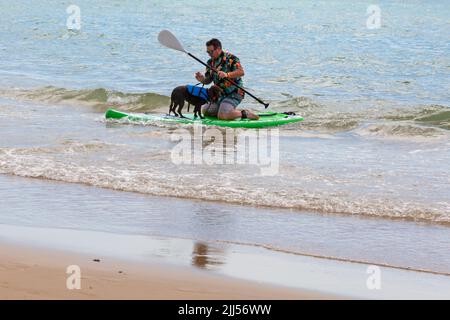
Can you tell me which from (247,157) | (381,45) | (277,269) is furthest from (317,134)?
(381,45)

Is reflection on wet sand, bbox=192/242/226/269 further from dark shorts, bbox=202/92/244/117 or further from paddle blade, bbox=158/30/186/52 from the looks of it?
paddle blade, bbox=158/30/186/52

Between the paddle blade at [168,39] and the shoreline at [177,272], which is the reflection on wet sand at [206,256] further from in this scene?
the paddle blade at [168,39]

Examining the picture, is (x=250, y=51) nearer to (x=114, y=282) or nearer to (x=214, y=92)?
(x=214, y=92)

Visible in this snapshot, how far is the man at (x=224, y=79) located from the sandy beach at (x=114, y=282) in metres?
6.13

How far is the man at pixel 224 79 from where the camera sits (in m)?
11.3

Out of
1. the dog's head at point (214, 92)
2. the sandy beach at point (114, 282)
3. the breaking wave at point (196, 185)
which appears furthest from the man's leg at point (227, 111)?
the sandy beach at point (114, 282)

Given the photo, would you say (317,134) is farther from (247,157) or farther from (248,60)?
(248,60)

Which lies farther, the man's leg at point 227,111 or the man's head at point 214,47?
the man's leg at point 227,111

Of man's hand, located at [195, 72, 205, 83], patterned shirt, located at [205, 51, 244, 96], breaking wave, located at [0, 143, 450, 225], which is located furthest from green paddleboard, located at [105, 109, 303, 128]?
breaking wave, located at [0, 143, 450, 225]

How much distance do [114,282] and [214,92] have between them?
7.19m

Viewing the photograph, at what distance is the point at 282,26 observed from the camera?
114ft

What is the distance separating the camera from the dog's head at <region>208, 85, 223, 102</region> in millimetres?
11805

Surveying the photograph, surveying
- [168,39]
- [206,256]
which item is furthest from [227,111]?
[206,256]

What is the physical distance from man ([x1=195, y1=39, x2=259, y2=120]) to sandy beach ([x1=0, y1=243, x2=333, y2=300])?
6134 millimetres
